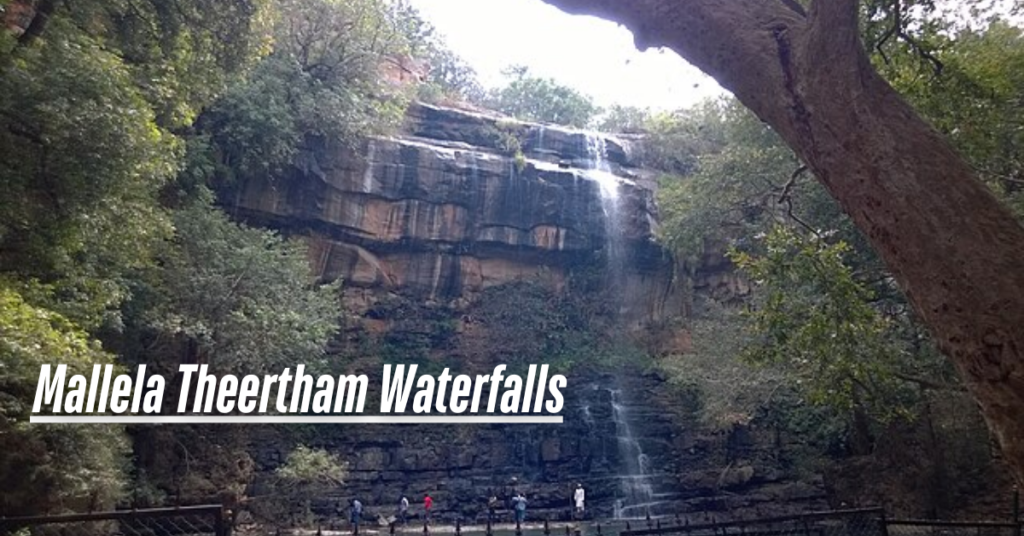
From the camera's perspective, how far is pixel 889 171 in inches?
103

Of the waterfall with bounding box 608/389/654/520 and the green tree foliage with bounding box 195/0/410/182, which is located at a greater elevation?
the green tree foliage with bounding box 195/0/410/182

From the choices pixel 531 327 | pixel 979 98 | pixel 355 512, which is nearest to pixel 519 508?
pixel 355 512

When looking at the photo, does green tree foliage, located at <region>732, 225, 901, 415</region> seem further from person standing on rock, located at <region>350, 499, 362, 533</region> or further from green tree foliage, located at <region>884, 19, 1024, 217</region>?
person standing on rock, located at <region>350, 499, 362, 533</region>

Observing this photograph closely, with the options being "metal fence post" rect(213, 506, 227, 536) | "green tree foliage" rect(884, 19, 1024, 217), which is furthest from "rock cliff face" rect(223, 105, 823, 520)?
"metal fence post" rect(213, 506, 227, 536)

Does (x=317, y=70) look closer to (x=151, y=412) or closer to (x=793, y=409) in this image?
(x=151, y=412)

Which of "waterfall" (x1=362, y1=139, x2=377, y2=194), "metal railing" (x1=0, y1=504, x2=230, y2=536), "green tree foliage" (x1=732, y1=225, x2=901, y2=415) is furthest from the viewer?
"waterfall" (x1=362, y1=139, x2=377, y2=194)

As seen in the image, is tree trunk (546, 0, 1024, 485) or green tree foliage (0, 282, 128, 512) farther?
green tree foliage (0, 282, 128, 512)

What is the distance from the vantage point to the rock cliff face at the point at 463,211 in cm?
1919

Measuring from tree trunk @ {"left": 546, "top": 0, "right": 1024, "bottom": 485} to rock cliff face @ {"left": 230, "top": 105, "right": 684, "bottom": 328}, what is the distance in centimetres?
1659

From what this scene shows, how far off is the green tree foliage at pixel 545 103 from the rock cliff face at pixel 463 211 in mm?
5026

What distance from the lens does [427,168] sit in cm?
2031

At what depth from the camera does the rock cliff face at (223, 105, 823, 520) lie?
17.3 meters

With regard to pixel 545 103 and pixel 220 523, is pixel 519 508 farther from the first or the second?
pixel 545 103

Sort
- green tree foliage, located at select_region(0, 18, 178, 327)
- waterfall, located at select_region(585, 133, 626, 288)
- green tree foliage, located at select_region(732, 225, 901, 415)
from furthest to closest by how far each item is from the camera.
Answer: waterfall, located at select_region(585, 133, 626, 288) < green tree foliage, located at select_region(0, 18, 178, 327) < green tree foliage, located at select_region(732, 225, 901, 415)
